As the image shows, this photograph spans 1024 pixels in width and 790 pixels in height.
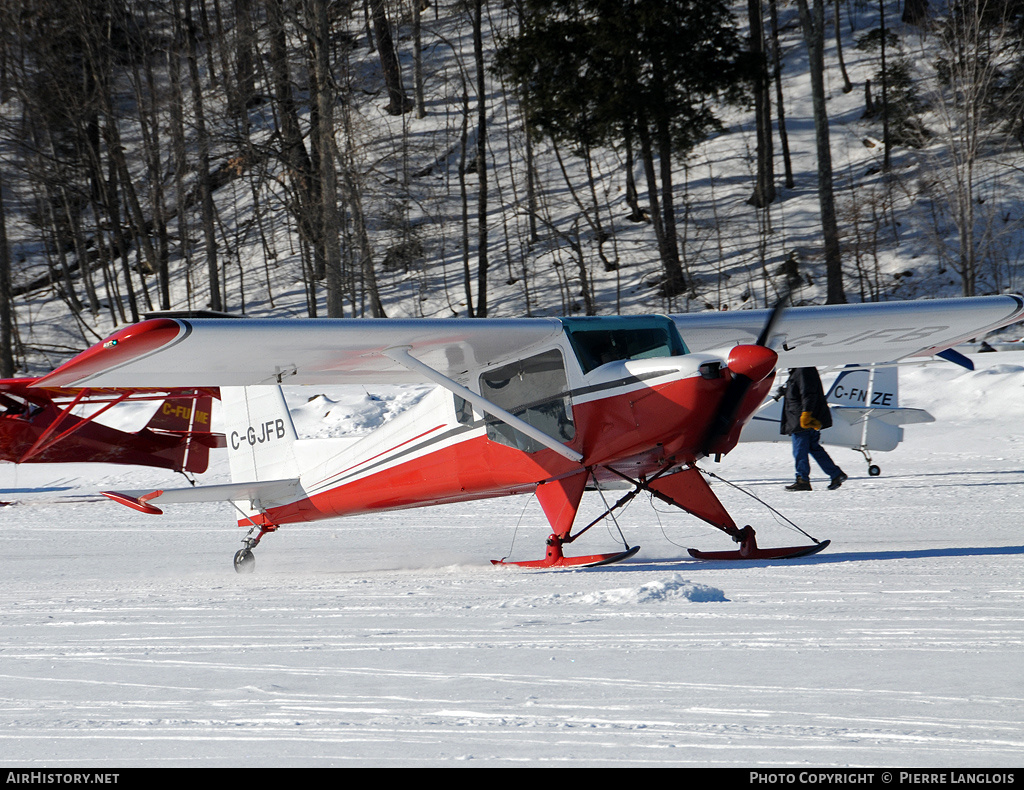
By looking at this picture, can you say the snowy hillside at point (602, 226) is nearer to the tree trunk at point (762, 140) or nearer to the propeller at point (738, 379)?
the tree trunk at point (762, 140)

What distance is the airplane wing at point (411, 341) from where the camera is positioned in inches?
216

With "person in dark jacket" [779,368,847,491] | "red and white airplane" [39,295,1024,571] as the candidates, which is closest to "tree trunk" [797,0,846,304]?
"person in dark jacket" [779,368,847,491]

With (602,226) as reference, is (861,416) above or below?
below

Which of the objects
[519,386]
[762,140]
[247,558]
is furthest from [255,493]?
[762,140]

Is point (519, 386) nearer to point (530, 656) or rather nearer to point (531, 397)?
point (531, 397)

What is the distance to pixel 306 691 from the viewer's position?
332 centimetres

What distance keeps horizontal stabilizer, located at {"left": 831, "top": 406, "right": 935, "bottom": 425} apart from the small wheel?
856cm

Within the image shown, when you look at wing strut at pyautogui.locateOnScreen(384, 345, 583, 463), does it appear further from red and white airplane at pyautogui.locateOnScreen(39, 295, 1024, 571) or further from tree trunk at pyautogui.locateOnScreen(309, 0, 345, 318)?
tree trunk at pyautogui.locateOnScreen(309, 0, 345, 318)

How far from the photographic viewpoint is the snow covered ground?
263 centimetres

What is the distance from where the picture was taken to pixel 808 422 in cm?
1092

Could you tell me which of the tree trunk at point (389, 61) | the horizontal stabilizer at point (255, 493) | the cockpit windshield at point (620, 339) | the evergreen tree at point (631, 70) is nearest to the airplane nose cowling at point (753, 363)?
the cockpit windshield at point (620, 339)

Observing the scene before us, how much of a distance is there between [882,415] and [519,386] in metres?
7.87

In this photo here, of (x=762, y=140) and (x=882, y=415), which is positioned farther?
(x=762, y=140)

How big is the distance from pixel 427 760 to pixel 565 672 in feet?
3.53
